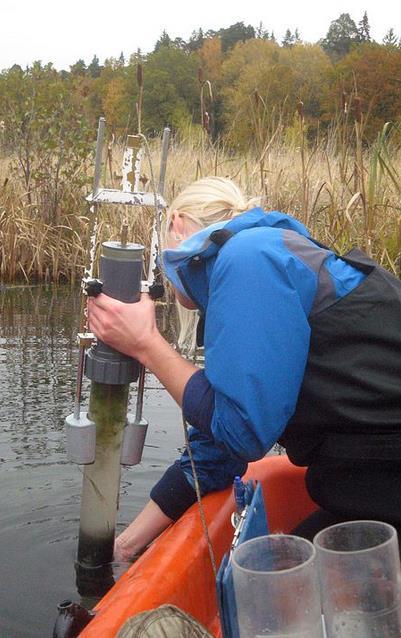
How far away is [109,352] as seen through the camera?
7.73ft

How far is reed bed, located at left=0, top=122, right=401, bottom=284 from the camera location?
5399 millimetres

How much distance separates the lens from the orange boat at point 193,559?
1922mm

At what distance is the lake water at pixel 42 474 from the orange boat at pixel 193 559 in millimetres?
606

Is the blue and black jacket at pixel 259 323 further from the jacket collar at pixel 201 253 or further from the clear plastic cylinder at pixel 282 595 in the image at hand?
the clear plastic cylinder at pixel 282 595

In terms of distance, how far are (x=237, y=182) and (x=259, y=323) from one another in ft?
15.7

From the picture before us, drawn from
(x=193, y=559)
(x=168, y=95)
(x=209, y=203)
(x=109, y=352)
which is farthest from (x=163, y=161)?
(x=168, y=95)

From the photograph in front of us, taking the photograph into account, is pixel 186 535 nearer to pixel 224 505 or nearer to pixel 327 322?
pixel 224 505

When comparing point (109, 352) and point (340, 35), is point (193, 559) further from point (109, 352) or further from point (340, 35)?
point (340, 35)

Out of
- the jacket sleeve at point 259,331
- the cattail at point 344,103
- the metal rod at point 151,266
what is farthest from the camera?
the cattail at point 344,103

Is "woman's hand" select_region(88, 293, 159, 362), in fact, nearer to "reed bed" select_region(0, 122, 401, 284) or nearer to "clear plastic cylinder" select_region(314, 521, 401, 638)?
"clear plastic cylinder" select_region(314, 521, 401, 638)

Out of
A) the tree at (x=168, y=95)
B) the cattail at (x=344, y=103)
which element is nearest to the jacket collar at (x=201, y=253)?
A: the cattail at (x=344, y=103)

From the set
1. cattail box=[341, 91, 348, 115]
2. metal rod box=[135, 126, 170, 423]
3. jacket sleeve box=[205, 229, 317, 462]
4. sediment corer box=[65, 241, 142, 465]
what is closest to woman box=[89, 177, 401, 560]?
jacket sleeve box=[205, 229, 317, 462]

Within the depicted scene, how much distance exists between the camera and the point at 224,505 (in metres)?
2.56

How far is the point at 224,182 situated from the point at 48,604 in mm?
1460
